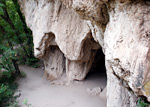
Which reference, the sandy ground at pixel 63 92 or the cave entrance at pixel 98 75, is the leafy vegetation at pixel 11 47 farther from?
the cave entrance at pixel 98 75

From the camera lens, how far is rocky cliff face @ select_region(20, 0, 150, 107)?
1.74m

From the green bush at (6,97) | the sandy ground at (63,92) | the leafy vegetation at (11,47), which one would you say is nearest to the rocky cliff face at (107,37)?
the sandy ground at (63,92)

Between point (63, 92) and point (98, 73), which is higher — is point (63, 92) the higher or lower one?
the lower one

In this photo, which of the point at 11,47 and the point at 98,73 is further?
the point at 98,73

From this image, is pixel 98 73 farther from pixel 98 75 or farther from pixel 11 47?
pixel 11 47

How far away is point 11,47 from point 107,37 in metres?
5.22

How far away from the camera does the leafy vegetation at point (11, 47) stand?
5828 millimetres

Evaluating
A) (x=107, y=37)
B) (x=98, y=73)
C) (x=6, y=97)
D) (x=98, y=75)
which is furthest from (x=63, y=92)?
(x=107, y=37)

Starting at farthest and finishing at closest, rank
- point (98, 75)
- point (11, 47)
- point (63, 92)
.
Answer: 1. point (98, 75)
2. point (11, 47)
3. point (63, 92)

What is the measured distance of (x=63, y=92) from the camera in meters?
5.82

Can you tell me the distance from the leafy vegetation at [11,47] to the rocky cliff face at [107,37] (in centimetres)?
147

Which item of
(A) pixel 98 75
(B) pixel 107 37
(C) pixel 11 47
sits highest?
(B) pixel 107 37

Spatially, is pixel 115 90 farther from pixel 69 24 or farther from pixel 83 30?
pixel 69 24

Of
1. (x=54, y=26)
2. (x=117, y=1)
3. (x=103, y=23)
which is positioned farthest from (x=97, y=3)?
(x=54, y=26)
